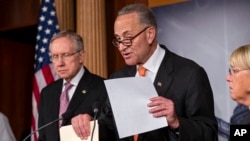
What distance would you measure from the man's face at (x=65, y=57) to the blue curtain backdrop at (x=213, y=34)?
1.95 m

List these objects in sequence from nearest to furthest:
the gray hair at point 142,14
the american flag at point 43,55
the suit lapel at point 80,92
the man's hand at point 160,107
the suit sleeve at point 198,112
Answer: the man's hand at point 160,107, the suit sleeve at point 198,112, the gray hair at point 142,14, the suit lapel at point 80,92, the american flag at point 43,55

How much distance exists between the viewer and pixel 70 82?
318 centimetres

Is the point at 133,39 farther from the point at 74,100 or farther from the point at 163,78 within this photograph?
the point at 74,100

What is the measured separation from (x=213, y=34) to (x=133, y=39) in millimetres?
2469

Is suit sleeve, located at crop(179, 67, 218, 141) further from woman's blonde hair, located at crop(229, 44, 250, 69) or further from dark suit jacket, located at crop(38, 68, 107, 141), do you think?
dark suit jacket, located at crop(38, 68, 107, 141)

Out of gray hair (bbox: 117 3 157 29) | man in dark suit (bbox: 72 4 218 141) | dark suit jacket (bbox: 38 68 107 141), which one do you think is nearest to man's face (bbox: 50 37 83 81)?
dark suit jacket (bbox: 38 68 107 141)

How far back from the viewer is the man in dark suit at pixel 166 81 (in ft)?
7.37

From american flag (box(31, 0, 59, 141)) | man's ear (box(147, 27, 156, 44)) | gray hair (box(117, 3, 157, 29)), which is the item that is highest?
gray hair (box(117, 3, 157, 29))

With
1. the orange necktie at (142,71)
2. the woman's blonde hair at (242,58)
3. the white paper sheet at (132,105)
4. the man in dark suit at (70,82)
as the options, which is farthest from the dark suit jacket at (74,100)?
the woman's blonde hair at (242,58)

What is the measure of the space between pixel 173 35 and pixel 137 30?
258cm

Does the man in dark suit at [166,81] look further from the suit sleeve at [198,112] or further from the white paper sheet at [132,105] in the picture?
the white paper sheet at [132,105]

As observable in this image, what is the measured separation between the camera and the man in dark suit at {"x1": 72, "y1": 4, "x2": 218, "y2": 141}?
A: 2.25 meters

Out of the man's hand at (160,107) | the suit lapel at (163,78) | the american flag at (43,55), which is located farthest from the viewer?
the american flag at (43,55)

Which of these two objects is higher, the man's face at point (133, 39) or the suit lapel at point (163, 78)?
the man's face at point (133, 39)
